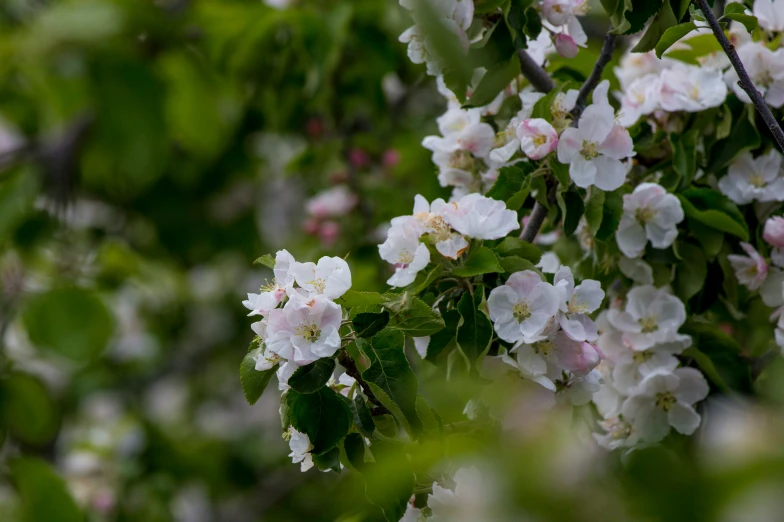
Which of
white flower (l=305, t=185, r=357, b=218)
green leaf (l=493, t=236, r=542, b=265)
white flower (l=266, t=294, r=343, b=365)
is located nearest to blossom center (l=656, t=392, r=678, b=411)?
green leaf (l=493, t=236, r=542, b=265)

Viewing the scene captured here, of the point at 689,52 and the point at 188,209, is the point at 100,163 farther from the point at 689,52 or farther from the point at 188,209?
the point at 689,52

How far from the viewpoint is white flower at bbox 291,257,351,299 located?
87 cm

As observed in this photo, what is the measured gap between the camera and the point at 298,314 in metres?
0.82

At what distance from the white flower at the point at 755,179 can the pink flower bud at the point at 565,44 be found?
24 centimetres

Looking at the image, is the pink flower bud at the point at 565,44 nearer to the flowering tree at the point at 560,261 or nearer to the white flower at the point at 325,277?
the flowering tree at the point at 560,261

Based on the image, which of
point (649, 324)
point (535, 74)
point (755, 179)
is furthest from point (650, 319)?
point (535, 74)

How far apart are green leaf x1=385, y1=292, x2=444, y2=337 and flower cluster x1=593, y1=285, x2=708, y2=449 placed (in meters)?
0.34

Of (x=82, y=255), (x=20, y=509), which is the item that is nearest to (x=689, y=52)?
(x=20, y=509)

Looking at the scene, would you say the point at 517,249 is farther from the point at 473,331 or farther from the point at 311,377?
the point at 311,377

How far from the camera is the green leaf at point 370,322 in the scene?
33.6 inches

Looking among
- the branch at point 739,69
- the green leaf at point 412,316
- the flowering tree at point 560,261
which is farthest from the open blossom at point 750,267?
the green leaf at point 412,316

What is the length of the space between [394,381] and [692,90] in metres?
0.57

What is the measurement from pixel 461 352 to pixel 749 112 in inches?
19.2

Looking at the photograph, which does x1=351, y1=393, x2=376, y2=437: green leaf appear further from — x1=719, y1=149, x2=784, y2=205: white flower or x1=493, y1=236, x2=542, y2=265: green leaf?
x1=719, y1=149, x2=784, y2=205: white flower
